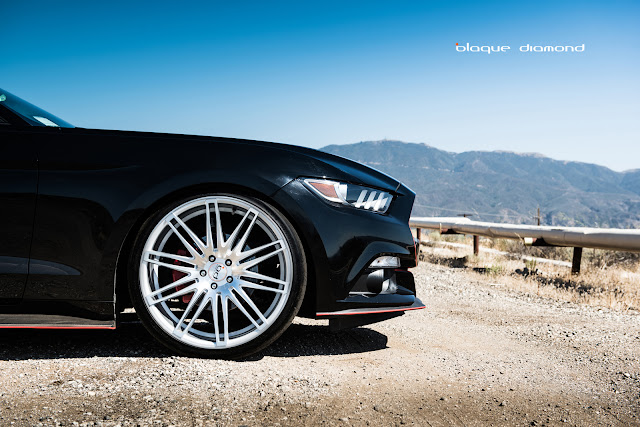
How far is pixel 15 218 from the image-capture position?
252cm

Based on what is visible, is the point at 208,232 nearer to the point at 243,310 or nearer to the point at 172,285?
the point at 172,285

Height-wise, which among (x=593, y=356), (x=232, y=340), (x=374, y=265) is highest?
(x=374, y=265)

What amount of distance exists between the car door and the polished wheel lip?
61 cm

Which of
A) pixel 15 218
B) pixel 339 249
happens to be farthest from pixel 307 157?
pixel 15 218

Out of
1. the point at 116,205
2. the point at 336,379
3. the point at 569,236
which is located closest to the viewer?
the point at 336,379

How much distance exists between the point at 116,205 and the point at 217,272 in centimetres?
64

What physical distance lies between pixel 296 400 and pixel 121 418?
0.72 meters

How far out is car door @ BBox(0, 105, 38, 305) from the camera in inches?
98.9

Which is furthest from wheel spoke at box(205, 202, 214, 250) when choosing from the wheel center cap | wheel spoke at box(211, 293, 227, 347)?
wheel spoke at box(211, 293, 227, 347)

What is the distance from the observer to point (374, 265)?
2715 mm

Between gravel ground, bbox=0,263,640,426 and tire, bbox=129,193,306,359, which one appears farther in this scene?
tire, bbox=129,193,306,359

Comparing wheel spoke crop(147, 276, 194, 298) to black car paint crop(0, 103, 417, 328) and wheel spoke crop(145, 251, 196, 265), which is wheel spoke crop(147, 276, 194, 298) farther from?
black car paint crop(0, 103, 417, 328)

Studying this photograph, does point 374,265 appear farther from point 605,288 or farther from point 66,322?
point 605,288

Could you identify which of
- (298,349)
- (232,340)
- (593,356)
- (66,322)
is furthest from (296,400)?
(593,356)
